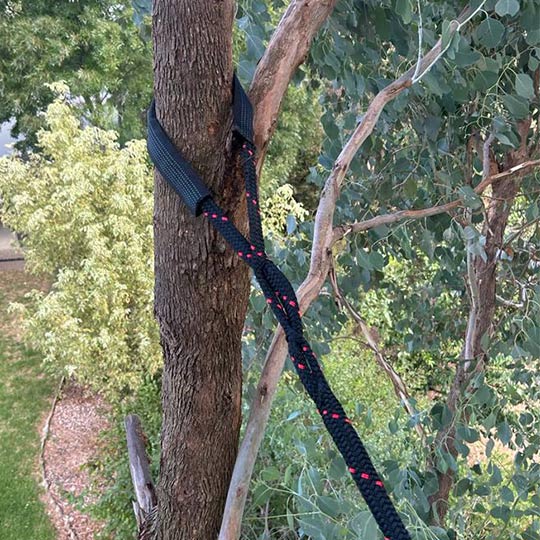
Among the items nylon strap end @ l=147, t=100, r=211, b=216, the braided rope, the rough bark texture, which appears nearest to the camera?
the braided rope

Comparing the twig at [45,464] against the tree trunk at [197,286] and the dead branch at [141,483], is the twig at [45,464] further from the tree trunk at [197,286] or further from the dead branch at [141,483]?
the tree trunk at [197,286]

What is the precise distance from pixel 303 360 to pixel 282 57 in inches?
12.3

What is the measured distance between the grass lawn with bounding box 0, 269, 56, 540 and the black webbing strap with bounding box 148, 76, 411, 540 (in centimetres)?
275

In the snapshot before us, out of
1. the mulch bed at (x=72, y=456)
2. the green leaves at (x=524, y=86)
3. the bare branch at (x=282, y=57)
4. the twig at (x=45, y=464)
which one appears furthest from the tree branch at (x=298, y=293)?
the twig at (x=45, y=464)

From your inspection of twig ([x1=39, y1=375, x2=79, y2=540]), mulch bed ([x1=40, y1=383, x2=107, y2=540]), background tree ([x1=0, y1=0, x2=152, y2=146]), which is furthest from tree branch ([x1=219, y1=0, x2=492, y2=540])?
background tree ([x1=0, y1=0, x2=152, y2=146])

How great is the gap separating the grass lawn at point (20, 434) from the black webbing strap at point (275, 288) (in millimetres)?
2750

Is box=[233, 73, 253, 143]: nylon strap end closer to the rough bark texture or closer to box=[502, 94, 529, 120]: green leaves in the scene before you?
box=[502, 94, 529, 120]: green leaves

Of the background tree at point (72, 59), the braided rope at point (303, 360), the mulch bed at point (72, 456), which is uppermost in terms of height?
the background tree at point (72, 59)

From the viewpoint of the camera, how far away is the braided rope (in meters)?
0.36

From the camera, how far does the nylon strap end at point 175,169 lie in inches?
18.5

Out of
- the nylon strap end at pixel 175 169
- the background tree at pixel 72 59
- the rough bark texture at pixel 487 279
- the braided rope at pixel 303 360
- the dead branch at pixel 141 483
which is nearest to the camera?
the braided rope at pixel 303 360

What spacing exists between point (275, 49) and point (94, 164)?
2.86 m

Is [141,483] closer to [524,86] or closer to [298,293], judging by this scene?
[298,293]

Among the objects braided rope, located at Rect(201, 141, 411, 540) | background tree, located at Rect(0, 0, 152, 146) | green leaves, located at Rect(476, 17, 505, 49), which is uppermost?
background tree, located at Rect(0, 0, 152, 146)
